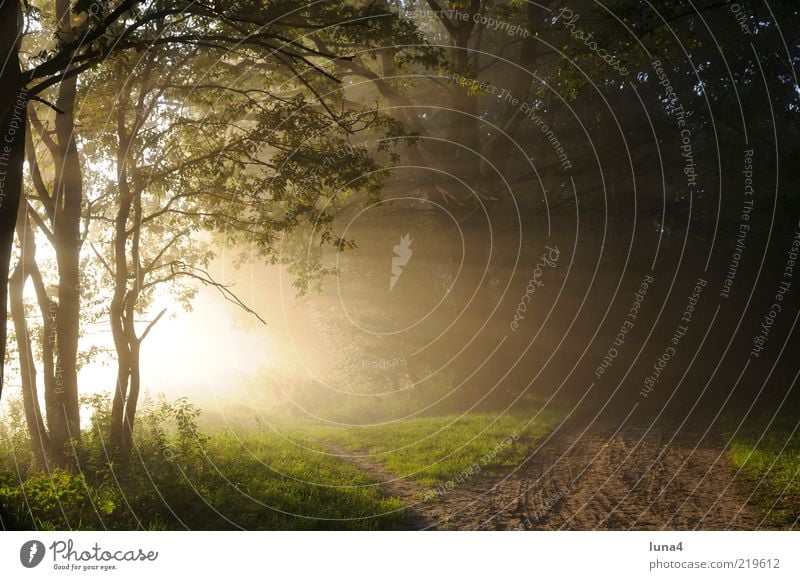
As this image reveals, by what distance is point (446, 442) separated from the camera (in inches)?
565

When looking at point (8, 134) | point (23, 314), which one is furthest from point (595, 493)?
point (23, 314)

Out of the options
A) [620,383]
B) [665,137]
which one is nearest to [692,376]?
[620,383]

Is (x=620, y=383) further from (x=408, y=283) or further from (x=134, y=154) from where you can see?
(x=134, y=154)

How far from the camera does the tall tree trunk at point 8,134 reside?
21.4ft

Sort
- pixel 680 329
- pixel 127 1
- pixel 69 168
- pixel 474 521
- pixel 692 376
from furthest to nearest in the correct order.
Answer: pixel 680 329, pixel 692 376, pixel 69 168, pixel 474 521, pixel 127 1

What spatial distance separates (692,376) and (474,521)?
2048cm

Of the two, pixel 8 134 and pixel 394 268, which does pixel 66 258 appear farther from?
pixel 394 268

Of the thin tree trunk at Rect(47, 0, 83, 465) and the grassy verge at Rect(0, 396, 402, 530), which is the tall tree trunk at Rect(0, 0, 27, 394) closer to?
the grassy verge at Rect(0, 396, 402, 530)

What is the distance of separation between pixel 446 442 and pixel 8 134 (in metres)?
10.8

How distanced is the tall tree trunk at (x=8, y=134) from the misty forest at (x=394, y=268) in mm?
41

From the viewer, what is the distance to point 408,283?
30.2m

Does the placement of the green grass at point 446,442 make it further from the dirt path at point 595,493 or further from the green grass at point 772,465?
the green grass at point 772,465

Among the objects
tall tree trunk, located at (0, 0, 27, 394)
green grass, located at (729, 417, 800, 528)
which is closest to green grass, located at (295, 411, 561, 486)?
green grass, located at (729, 417, 800, 528)
